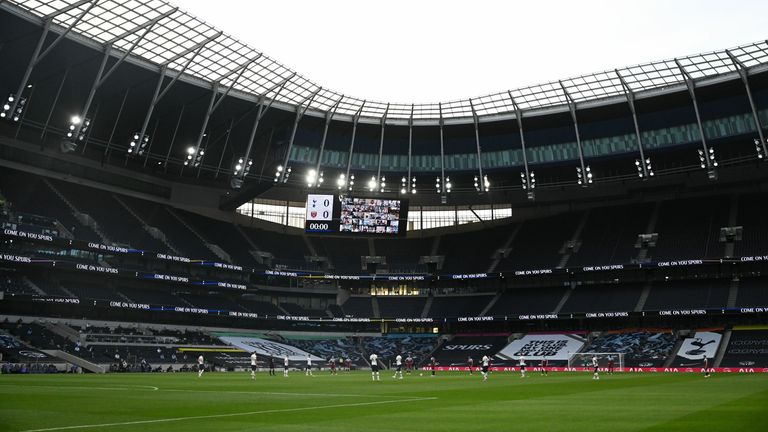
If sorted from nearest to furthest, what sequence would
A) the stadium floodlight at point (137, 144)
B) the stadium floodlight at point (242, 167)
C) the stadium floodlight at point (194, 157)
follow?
the stadium floodlight at point (137, 144) → the stadium floodlight at point (194, 157) → the stadium floodlight at point (242, 167)

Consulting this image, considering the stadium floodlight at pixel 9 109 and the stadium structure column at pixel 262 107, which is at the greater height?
the stadium structure column at pixel 262 107

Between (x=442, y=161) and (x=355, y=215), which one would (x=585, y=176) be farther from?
(x=355, y=215)

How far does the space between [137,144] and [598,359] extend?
51177 millimetres

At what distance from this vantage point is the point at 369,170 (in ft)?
276

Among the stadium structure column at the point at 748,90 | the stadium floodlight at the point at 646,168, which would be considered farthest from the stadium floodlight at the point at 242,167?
the stadium structure column at the point at 748,90

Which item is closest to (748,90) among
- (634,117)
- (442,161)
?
(634,117)

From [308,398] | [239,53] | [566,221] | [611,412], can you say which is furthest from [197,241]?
[611,412]

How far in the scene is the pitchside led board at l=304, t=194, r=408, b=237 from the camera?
76.2 meters

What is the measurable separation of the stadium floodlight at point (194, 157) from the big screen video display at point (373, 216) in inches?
663

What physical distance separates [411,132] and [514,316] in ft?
84.7

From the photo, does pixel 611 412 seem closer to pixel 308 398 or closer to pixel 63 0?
pixel 308 398

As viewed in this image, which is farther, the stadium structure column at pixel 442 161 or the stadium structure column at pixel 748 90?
the stadium structure column at pixel 442 161

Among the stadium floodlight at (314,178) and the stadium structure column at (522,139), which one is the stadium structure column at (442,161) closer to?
the stadium structure column at (522,139)

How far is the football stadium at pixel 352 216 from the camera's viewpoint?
2383 inches
